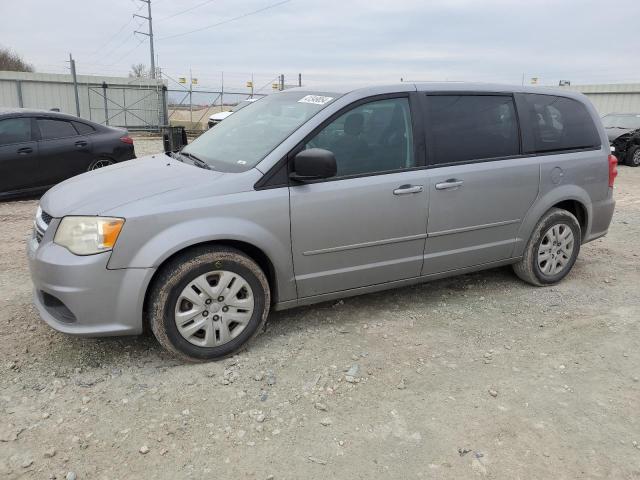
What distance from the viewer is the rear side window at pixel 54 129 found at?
788cm

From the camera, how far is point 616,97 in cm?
2570

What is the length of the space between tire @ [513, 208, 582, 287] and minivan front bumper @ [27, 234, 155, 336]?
127 inches

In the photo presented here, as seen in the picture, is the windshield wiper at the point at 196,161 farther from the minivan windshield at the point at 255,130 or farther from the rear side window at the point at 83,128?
the rear side window at the point at 83,128

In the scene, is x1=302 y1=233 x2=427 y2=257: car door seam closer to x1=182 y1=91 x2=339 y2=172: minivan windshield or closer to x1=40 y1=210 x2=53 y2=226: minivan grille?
x1=182 y1=91 x2=339 y2=172: minivan windshield

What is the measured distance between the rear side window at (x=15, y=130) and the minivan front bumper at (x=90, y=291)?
213 inches

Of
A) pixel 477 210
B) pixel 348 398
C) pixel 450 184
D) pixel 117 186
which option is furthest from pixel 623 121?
pixel 117 186

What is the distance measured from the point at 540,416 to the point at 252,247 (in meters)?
1.93

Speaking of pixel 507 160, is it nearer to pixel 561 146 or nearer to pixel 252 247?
pixel 561 146

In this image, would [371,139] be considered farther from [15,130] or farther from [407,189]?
[15,130]

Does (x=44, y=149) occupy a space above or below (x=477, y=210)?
above

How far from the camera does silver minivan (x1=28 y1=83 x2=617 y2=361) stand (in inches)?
119

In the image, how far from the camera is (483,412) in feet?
9.46

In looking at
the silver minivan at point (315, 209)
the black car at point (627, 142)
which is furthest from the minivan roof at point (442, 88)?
the black car at point (627, 142)

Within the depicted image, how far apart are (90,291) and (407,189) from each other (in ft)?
7.11
